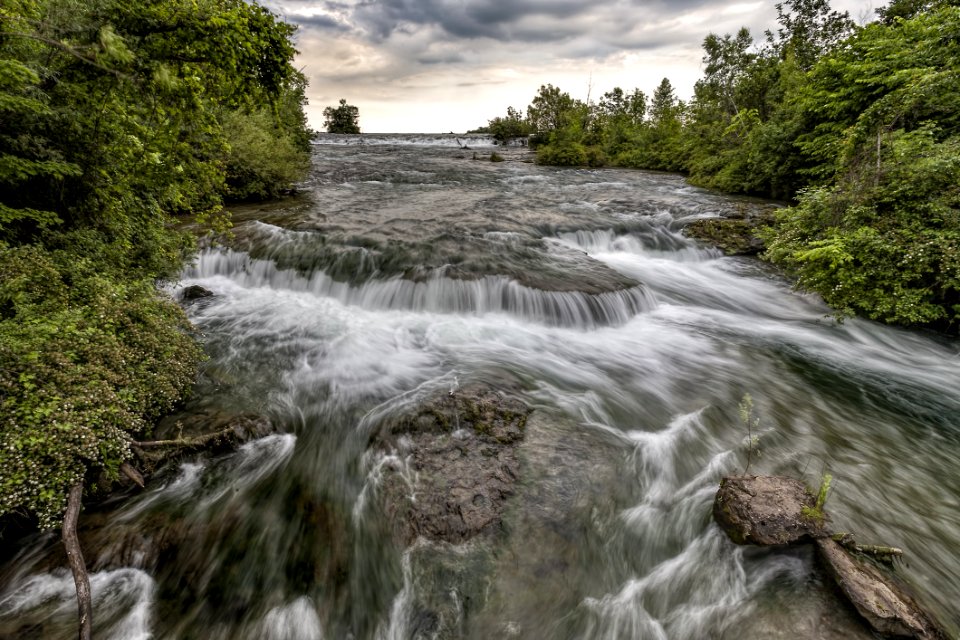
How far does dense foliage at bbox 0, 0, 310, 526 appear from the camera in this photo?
3189 mm

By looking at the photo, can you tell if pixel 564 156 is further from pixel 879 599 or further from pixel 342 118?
pixel 342 118

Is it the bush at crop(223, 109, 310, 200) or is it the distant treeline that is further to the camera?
the bush at crop(223, 109, 310, 200)

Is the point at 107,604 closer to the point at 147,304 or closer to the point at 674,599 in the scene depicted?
the point at 147,304

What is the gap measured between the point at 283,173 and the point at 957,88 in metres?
20.5

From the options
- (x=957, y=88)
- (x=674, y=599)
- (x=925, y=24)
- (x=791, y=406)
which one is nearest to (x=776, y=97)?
(x=925, y=24)

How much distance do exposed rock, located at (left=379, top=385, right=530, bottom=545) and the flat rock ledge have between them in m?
1.98

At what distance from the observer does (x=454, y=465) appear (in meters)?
4.14

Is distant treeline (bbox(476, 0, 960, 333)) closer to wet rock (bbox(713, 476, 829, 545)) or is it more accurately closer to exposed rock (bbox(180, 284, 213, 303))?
wet rock (bbox(713, 476, 829, 545))

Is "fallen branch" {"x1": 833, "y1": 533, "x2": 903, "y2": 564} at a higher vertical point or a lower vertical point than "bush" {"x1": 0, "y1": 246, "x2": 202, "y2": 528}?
lower

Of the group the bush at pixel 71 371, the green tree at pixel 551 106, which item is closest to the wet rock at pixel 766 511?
the bush at pixel 71 371

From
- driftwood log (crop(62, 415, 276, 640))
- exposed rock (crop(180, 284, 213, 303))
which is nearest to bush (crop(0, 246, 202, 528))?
driftwood log (crop(62, 415, 276, 640))

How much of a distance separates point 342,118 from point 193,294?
89.1 meters

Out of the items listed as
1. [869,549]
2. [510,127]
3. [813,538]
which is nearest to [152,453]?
[813,538]

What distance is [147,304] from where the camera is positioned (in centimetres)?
471
